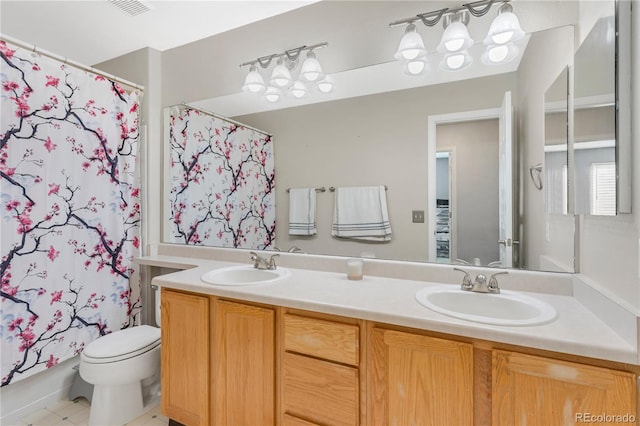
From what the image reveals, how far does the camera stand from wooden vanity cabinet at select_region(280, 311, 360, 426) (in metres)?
1.15

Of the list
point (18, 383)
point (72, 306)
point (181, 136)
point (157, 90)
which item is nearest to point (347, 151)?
point (181, 136)

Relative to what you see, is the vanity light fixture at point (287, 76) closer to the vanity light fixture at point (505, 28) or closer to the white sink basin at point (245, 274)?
the vanity light fixture at point (505, 28)

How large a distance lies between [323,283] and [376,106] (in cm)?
101

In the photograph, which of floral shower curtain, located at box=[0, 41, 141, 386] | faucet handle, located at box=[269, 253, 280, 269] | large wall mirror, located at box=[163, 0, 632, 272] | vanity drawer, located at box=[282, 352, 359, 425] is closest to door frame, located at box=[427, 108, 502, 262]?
large wall mirror, located at box=[163, 0, 632, 272]

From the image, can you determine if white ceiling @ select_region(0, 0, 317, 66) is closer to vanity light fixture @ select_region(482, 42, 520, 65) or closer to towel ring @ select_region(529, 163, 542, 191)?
vanity light fixture @ select_region(482, 42, 520, 65)

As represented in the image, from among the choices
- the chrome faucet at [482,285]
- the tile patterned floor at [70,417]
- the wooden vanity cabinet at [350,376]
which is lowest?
the tile patterned floor at [70,417]

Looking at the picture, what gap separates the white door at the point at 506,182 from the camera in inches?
56.4

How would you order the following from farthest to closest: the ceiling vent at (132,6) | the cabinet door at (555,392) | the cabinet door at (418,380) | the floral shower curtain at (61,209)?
the ceiling vent at (132,6) < the floral shower curtain at (61,209) < the cabinet door at (418,380) < the cabinet door at (555,392)

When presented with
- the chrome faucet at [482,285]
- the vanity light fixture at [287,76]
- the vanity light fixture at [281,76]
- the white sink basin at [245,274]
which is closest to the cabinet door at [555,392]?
the chrome faucet at [482,285]

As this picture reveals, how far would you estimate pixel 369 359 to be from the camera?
113 centimetres

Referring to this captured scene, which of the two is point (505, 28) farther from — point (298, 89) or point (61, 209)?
point (61, 209)

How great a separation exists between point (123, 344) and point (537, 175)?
90.9 inches

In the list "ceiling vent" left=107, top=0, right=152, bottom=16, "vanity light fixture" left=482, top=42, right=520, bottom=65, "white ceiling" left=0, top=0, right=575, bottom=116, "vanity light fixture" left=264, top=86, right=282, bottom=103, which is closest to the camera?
"vanity light fixture" left=482, top=42, right=520, bottom=65

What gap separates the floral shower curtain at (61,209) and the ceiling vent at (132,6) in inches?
17.8
